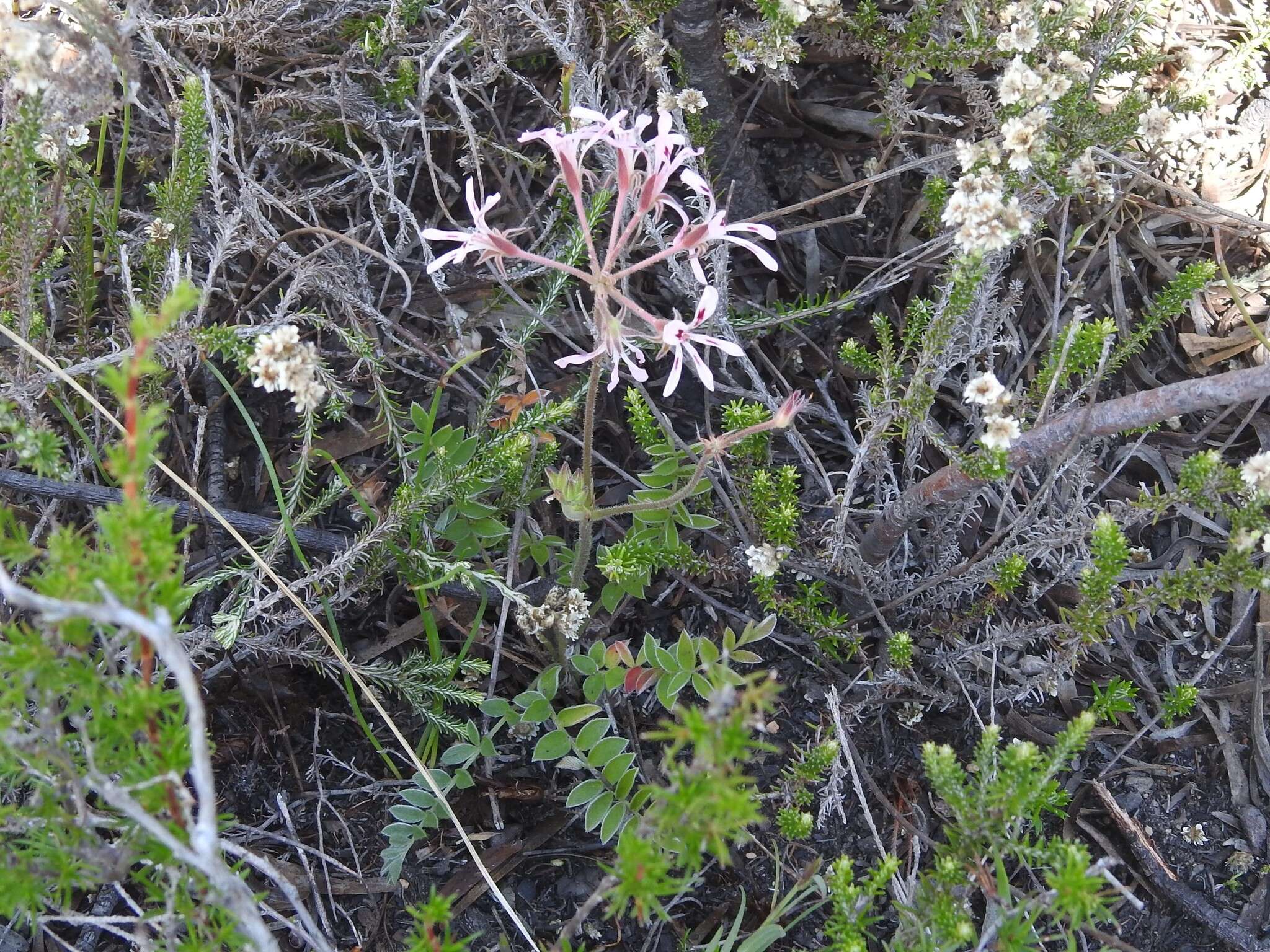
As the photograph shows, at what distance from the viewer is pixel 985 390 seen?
2166mm

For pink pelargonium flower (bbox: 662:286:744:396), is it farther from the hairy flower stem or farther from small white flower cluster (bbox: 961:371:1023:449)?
small white flower cluster (bbox: 961:371:1023:449)

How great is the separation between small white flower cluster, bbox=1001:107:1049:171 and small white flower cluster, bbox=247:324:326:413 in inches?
63.8

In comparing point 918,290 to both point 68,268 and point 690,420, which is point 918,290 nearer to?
point 690,420

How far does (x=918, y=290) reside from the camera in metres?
3.32

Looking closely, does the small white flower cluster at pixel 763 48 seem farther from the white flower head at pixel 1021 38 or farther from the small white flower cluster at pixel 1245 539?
the small white flower cluster at pixel 1245 539

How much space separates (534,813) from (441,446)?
1.06m

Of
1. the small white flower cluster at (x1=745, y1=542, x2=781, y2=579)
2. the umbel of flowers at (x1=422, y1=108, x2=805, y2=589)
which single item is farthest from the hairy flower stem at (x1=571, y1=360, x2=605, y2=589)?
the small white flower cluster at (x1=745, y1=542, x2=781, y2=579)

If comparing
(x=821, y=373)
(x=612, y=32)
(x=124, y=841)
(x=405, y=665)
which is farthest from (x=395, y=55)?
(x=124, y=841)

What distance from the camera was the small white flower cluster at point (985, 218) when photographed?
2.05 meters

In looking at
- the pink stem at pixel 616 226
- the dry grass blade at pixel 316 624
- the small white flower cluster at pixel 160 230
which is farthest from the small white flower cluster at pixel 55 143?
the pink stem at pixel 616 226

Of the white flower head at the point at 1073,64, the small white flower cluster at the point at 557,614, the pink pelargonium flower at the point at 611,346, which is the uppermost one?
the white flower head at the point at 1073,64

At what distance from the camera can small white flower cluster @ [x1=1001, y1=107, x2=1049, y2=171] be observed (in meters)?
2.23

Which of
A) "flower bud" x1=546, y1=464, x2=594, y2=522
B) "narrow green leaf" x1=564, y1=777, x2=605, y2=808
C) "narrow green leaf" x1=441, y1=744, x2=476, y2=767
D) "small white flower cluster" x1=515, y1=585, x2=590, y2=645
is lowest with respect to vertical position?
"narrow green leaf" x1=564, y1=777, x2=605, y2=808

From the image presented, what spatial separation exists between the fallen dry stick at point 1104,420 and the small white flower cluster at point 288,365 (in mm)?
1499
